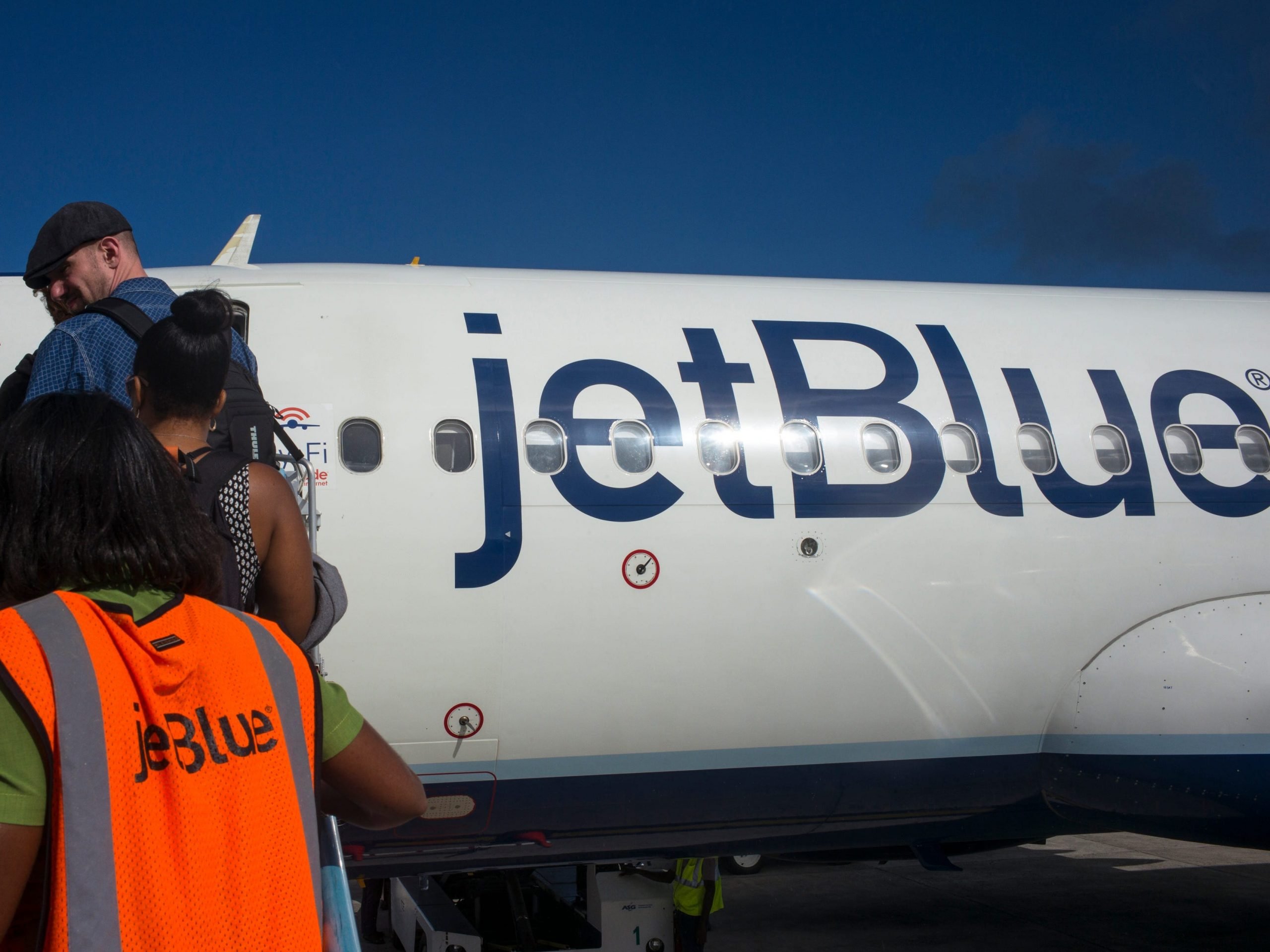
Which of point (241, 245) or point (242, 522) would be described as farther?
point (241, 245)

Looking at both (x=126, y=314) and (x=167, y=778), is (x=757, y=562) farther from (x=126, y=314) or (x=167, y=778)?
(x=167, y=778)

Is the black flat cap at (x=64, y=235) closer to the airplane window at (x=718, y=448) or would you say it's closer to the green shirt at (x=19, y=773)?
the green shirt at (x=19, y=773)

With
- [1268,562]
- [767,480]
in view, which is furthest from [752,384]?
[1268,562]

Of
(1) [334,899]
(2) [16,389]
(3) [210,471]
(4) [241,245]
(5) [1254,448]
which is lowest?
(1) [334,899]

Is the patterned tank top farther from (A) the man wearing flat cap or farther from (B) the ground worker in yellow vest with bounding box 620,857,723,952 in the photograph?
(B) the ground worker in yellow vest with bounding box 620,857,723,952

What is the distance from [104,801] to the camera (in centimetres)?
139

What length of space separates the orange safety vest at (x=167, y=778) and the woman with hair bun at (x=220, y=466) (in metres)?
1.07

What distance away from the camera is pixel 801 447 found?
5.84 metres

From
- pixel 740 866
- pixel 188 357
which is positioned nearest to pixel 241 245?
pixel 740 866

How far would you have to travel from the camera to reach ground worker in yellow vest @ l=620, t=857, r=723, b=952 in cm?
745

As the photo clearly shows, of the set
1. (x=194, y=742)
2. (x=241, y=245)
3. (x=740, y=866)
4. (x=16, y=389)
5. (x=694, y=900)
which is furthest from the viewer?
(x=241, y=245)

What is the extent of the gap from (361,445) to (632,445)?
1.37 m

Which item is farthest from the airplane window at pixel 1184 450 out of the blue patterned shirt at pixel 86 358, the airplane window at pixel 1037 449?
the blue patterned shirt at pixel 86 358

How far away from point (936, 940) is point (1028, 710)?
13.6 ft
